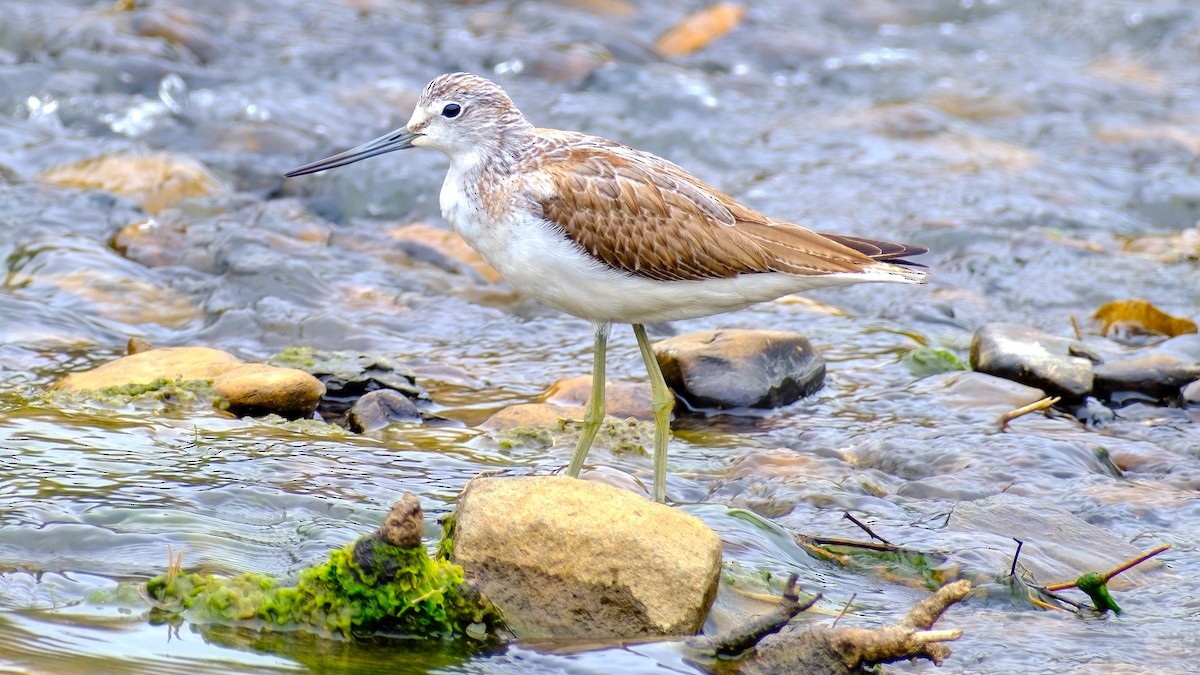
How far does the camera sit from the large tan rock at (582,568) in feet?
16.4

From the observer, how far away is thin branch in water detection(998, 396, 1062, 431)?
8000 millimetres

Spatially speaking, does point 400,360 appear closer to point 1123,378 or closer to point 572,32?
point 1123,378

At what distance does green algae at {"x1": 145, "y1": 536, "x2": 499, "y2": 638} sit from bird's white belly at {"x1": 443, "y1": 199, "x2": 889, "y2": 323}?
178 centimetres

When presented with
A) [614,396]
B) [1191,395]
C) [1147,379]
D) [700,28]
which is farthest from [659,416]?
[700,28]

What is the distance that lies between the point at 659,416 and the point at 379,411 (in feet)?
5.36

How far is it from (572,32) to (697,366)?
944 centimetres

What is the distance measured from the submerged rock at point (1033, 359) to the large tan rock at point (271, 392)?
4.07 m

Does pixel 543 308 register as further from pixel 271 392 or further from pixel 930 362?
pixel 271 392

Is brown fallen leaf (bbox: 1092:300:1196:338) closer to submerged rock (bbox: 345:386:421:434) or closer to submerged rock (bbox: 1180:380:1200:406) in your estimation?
submerged rock (bbox: 1180:380:1200:406)

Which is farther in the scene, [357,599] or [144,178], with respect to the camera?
[144,178]

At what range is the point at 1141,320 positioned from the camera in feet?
32.7

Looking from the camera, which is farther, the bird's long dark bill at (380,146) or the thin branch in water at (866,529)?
the bird's long dark bill at (380,146)

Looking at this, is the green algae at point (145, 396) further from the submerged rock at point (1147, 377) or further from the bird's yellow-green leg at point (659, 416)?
the submerged rock at point (1147, 377)

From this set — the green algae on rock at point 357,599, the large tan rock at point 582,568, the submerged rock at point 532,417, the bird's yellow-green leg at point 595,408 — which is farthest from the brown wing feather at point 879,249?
the green algae on rock at point 357,599
